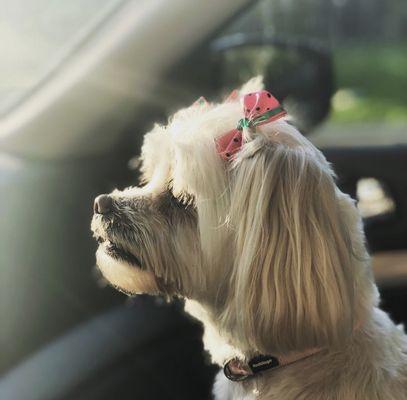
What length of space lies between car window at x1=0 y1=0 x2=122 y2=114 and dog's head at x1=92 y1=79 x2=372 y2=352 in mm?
504

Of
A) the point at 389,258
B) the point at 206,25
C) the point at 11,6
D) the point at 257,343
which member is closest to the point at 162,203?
the point at 257,343

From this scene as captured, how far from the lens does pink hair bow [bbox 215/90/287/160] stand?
1853 mm

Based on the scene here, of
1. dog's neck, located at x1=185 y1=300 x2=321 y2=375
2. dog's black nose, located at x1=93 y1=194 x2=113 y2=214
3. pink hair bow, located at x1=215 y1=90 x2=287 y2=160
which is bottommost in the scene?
dog's neck, located at x1=185 y1=300 x2=321 y2=375

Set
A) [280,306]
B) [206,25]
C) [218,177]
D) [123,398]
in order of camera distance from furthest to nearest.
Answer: [123,398] < [206,25] < [218,177] < [280,306]

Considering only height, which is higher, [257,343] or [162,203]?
[162,203]

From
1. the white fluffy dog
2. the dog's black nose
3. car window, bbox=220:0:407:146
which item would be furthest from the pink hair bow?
car window, bbox=220:0:407:146

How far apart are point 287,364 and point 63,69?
1113 mm

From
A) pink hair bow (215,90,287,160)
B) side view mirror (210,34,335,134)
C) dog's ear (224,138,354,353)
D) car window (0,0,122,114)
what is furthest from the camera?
side view mirror (210,34,335,134)

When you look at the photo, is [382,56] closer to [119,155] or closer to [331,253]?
[119,155]

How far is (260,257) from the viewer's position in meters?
1.75

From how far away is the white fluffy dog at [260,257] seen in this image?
5.65 ft

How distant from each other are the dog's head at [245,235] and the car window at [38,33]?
0.50 m

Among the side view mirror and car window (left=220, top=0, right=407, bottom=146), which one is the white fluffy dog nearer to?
the side view mirror

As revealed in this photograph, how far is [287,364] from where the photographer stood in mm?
1922
